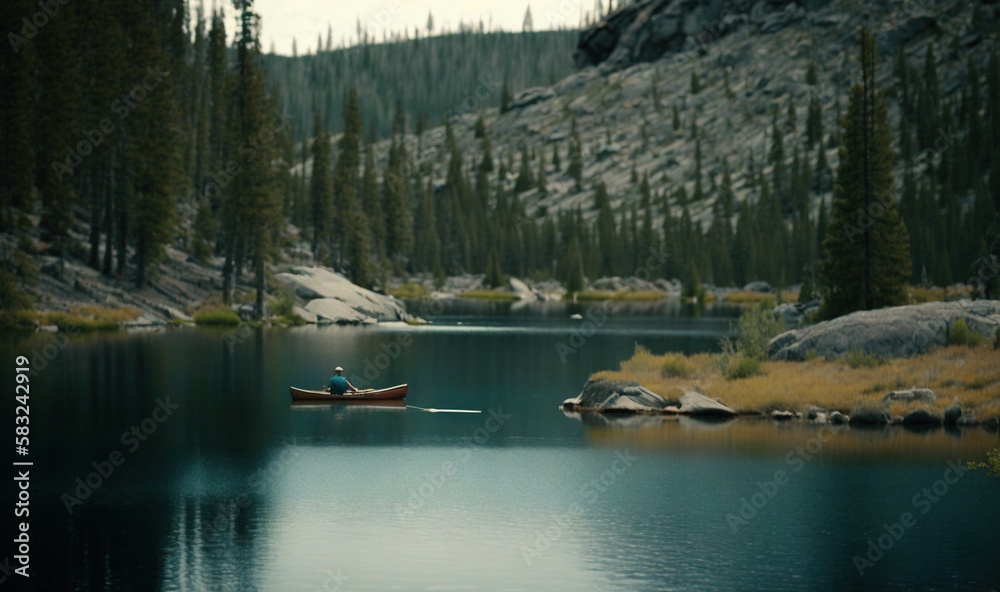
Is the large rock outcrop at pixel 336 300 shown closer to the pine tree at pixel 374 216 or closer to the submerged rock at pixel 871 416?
the pine tree at pixel 374 216

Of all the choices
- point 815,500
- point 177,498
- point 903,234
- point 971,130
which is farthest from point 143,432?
point 971,130

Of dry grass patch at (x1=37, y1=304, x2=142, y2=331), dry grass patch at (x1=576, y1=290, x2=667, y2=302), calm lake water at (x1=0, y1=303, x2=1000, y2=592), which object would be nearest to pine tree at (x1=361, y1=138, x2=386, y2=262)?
dry grass patch at (x1=576, y1=290, x2=667, y2=302)

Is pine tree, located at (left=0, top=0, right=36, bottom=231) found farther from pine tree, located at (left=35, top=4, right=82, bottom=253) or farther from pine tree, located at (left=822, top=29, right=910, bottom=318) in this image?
pine tree, located at (left=822, top=29, right=910, bottom=318)

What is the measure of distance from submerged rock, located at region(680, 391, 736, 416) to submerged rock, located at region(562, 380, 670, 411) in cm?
85

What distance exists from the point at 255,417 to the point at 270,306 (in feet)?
171

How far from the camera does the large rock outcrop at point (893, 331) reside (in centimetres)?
4306

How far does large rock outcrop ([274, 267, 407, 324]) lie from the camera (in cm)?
9081

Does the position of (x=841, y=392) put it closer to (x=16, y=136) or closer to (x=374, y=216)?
(x=16, y=136)

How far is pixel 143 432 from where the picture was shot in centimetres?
3231

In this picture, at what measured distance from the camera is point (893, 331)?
4344 centimetres

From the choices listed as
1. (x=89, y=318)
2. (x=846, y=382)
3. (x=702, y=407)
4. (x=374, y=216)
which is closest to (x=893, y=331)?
(x=846, y=382)

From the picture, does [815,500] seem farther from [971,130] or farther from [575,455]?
[971,130]

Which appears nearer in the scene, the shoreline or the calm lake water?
the calm lake water

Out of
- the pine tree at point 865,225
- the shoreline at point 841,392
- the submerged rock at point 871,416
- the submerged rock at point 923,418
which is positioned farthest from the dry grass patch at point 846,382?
the pine tree at point 865,225
